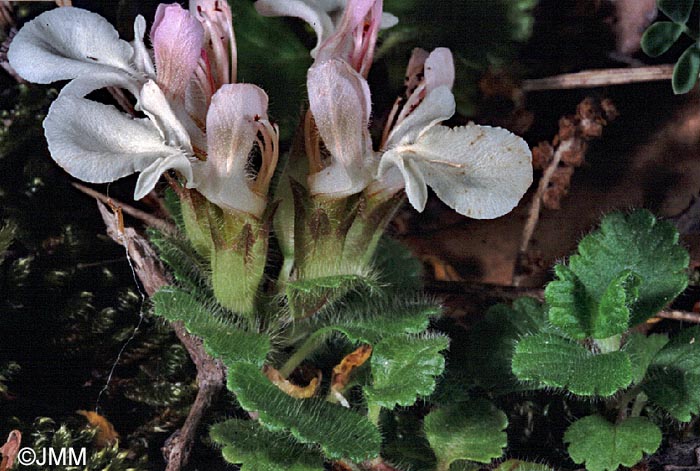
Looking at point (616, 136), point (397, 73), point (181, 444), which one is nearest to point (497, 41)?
point (397, 73)

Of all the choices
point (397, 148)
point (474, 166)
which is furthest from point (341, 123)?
point (474, 166)

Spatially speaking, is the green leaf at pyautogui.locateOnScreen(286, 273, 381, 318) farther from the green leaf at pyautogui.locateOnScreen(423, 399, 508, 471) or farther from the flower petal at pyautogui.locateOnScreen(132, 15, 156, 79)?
the flower petal at pyautogui.locateOnScreen(132, 15, 156, 79)

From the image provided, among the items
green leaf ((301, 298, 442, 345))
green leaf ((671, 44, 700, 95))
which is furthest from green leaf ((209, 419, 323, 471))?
green leaf ((671, 44, 700, 95))

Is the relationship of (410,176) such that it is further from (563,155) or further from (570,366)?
(563,155)

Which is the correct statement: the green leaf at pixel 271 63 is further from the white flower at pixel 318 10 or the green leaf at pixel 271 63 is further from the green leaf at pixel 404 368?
the green leaf at pixel 404 368

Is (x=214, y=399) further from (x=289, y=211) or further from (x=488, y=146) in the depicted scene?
(x=488, y=146)
